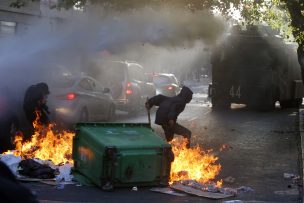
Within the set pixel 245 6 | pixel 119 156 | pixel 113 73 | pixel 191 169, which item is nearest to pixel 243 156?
pixel 191 169

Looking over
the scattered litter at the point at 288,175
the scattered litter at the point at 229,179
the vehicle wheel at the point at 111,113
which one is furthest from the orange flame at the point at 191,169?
the vehicle wheel at the point at 111,113

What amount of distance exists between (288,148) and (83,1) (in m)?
6.64

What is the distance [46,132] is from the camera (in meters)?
10.8

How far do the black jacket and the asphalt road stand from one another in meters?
1.34

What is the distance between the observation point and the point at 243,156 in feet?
39.3

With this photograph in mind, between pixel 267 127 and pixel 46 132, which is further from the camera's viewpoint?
pixel 267 127

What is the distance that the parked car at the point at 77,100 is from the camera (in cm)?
1369

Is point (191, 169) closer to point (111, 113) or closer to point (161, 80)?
point (111, 113)

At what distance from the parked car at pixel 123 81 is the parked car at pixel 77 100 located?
2.26m

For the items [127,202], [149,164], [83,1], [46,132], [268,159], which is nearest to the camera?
[127,202]

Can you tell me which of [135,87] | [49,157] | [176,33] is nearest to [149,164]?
[49,157]

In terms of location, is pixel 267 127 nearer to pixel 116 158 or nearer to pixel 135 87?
pixel 135 87

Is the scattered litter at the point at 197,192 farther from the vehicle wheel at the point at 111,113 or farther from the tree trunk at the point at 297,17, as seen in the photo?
the tree trunk at the point at 297,17

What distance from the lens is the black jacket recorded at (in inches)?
420
